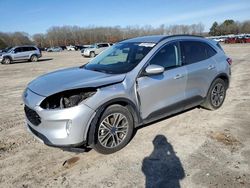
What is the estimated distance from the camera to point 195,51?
559 centimetres

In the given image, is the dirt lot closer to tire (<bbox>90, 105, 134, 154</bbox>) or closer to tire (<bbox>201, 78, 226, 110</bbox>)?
tire (<bbox>90, 105, 134, 154</bbox>)

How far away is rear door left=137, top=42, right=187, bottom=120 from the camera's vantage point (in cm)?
450

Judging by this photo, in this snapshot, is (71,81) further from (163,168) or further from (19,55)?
(19,55)

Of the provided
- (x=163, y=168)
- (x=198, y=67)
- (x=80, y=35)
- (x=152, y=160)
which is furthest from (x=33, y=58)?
(x=80, y=35)

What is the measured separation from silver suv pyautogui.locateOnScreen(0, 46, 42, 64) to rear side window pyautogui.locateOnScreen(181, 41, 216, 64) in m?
24.7

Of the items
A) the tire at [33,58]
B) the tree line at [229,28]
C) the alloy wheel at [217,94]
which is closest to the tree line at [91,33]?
the tree line at [229,28]

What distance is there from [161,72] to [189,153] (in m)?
1.44

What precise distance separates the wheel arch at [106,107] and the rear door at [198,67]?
138 centimetres

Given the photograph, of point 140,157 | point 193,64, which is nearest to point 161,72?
point 193,64

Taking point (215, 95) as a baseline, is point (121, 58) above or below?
above

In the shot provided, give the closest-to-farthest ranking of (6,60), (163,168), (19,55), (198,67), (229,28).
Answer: (163,168)
(198,67)
(6,60)
(19,55)
(229,28)

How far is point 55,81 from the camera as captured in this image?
427 centimetres

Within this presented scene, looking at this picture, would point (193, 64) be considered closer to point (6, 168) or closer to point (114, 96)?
point (114, 96)

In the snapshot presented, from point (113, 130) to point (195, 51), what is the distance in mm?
2646
